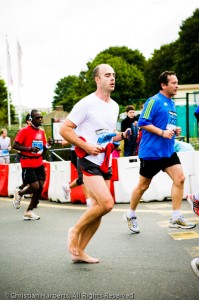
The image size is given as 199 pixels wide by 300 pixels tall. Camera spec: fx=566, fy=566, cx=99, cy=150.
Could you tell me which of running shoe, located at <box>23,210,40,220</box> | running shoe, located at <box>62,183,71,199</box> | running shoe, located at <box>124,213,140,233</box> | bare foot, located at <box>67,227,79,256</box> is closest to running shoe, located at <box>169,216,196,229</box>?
running shoe, located at <box>124,213,140,233</box>

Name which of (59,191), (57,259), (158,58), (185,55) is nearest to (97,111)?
(57,259)

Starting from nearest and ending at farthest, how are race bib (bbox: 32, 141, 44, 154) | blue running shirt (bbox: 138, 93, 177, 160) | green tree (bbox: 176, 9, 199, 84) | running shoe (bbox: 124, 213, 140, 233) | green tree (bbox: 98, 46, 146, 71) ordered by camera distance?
blue running shirt (bbox: 138, 93, 177, 160) < running shoe (bbox: 124, 213, 140, 233) < race bib (bbox: 32, 141, 44, 154) < green tree (bbox: 176, 9, 199, 84) < green tree (bbox: 98, 46, 146, 71)

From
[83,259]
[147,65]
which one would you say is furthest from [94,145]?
[147,65]

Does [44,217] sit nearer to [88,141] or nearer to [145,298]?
[88,141]

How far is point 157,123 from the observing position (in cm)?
762

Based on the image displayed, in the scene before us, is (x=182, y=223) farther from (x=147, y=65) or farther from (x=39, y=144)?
(x=147, y=65)

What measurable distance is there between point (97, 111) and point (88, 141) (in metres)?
0.32

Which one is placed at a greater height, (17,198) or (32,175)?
(32,175)

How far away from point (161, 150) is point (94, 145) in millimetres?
2178

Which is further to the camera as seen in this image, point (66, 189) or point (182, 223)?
point (66, 189)

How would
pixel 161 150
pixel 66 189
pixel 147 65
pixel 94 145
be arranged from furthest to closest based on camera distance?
pixel 147 65 < pixel 66 189 < pixel 161 150 < pixel 94 145

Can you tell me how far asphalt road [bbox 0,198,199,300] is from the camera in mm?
4625

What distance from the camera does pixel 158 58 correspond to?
68.3 m

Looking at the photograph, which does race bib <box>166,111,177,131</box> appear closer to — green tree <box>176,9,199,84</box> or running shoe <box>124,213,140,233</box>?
running shoe <box>124,213,140,233</box>
